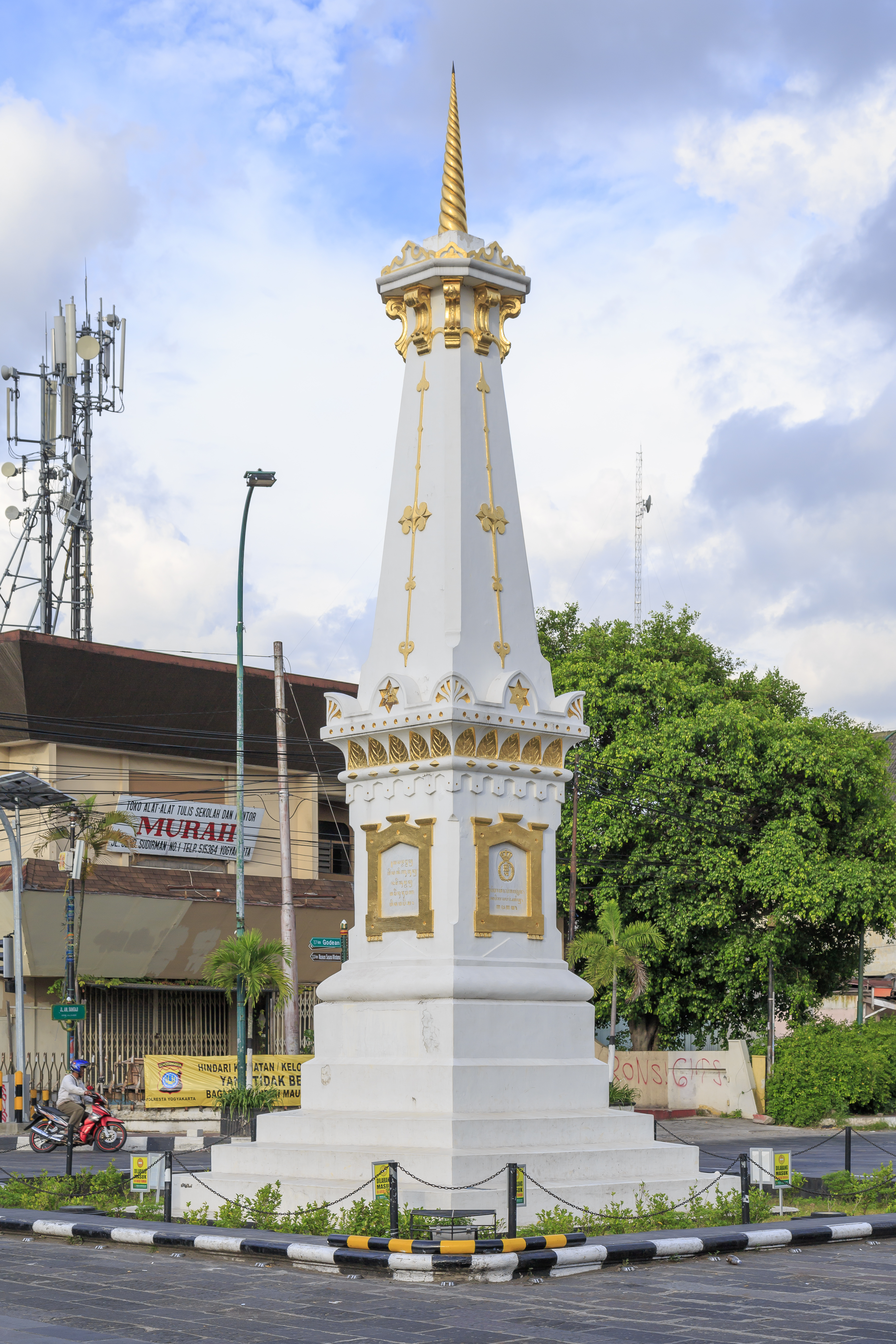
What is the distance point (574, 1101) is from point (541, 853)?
8.11 feet

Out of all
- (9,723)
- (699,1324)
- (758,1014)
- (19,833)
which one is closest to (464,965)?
(699,1324)

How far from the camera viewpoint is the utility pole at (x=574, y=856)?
3662cm

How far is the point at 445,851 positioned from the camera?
15195mm

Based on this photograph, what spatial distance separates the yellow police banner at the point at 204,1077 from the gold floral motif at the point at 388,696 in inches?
680

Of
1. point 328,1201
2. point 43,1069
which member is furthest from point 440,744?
point 43,1069

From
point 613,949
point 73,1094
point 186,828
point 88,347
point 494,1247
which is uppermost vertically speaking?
point 88,347

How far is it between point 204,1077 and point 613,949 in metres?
9.93

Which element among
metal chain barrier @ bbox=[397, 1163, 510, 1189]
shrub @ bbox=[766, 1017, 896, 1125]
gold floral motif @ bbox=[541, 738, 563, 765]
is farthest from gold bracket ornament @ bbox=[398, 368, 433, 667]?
shrub @ bbox=[766, 1017, 896, 1125]

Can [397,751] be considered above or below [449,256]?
below

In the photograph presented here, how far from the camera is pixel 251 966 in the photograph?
32.7 meters

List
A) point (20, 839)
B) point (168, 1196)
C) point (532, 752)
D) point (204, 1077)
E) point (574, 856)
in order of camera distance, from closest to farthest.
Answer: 1. point (168, 1196)
2. point (532, 752)
3. point (204, 1077)
4. point (20, 839)
5. point (574, 856)

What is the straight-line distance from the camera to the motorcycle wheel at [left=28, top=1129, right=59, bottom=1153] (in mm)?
26578

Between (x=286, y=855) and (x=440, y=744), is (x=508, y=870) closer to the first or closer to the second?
(x=440, y=744)

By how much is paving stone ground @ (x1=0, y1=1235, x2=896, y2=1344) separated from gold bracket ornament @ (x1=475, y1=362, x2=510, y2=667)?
625 centimetres
